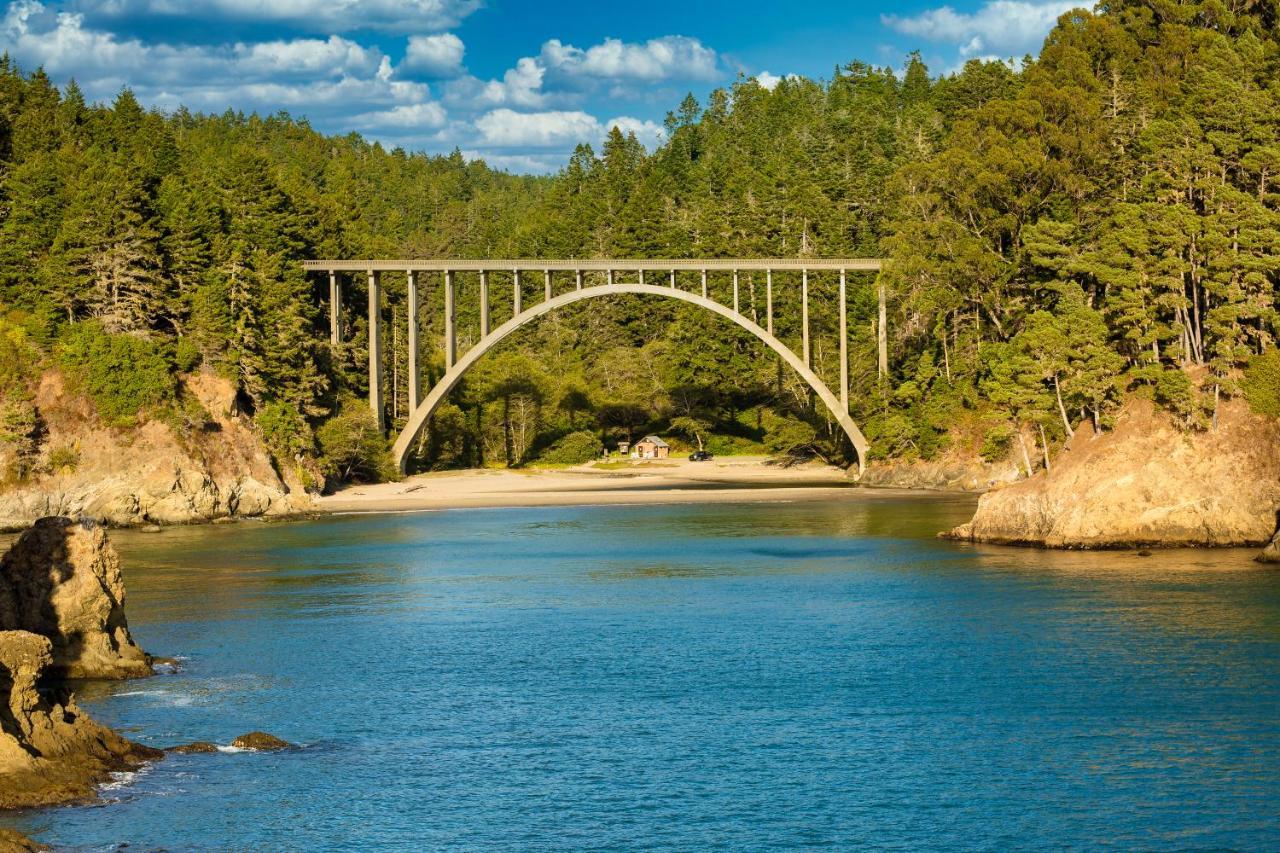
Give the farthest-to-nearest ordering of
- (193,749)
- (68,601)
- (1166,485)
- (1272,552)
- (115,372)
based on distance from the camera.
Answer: (115,372) → (1166,485) → (1272,552) → (68,601) → (193,749)

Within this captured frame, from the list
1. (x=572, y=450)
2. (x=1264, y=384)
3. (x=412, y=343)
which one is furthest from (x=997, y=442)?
(x=572, y=450)

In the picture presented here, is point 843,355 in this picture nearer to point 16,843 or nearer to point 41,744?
point 41,744

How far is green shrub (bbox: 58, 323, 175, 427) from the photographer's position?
75625 mm

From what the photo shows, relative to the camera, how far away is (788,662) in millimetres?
35656

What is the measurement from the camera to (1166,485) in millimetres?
53625

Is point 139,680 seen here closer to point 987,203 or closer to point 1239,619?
point 1239,619

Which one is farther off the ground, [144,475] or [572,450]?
[144,475]

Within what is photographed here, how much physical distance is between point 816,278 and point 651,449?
18.5m

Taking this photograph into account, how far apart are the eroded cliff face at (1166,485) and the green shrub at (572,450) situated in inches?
Result: 2264

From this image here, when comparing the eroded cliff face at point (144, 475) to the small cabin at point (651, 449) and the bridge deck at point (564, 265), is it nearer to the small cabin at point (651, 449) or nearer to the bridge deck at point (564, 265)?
the bridge deck at point (564, 265)

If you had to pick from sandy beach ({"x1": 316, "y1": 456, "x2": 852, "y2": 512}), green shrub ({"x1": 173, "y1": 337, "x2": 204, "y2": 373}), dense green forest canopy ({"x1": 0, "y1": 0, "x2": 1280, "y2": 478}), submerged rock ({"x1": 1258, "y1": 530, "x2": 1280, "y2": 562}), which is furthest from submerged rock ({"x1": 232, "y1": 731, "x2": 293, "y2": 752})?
green shrub ({"x1": 173, "y1": 337, "x2": 204, "y2": 373})

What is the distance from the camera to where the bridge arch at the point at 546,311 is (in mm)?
87500

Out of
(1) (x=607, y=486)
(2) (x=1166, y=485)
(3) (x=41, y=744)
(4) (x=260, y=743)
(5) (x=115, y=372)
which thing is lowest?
(4) (x=260, y=743)

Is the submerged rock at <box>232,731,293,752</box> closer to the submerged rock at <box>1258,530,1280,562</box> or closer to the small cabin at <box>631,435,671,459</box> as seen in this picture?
the submerged rock at <box>1258,530,1280,562</box>
